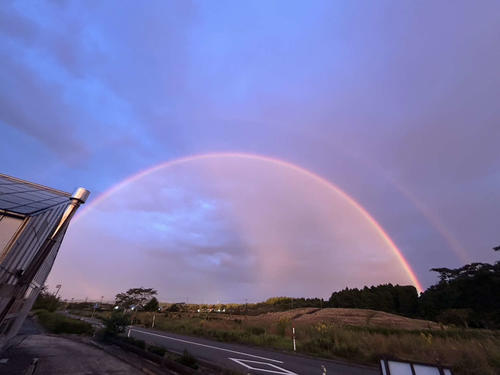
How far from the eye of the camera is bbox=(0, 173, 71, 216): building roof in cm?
625

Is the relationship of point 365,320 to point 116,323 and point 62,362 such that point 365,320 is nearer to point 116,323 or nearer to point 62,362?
point 116,323

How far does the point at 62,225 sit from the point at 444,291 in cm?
6631

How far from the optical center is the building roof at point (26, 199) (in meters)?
6.25

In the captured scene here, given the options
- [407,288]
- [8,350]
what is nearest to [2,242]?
[8,350]

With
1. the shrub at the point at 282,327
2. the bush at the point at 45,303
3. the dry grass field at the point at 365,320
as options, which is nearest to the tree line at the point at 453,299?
the dry grass field at the point at 365,320

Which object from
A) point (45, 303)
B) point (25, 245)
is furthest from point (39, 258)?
point (45, 303)

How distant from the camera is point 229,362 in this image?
10891 millimetres

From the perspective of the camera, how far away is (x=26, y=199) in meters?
7.29

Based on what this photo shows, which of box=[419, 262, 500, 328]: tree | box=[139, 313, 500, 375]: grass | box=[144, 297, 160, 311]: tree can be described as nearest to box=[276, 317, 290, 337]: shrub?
box=[139, 313, 500, 375]: grass

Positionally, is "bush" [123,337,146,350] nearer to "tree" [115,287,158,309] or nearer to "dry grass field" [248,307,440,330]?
"dry grass field" [248,307,440,330]

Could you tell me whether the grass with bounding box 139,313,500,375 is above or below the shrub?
below

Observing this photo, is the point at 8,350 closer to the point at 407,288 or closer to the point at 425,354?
the point at 425,354

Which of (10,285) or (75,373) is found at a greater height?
(10,285)

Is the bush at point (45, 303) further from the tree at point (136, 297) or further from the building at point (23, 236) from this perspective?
the building at point (23, 236)
